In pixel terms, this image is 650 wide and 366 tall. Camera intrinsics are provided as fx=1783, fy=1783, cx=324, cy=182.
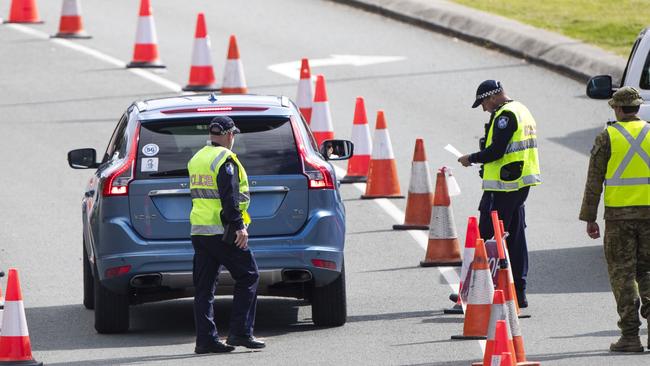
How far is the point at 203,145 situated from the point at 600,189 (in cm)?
269

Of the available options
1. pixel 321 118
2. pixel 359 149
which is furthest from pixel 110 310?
pixel 321 118

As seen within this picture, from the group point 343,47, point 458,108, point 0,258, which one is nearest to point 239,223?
point 0,258

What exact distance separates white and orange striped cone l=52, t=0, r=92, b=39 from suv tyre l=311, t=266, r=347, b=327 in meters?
14.4

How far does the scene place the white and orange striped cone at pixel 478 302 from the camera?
1178 centimetres

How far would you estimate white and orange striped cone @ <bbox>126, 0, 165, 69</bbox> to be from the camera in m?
24.0

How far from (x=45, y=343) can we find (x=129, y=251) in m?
0.90

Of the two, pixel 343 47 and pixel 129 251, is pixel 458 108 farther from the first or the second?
pixel 129 251

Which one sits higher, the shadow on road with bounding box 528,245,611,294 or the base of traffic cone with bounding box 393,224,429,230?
the base of traffic cone with bounding box 393,224,429,230

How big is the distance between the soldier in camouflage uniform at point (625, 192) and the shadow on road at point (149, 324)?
2.22m

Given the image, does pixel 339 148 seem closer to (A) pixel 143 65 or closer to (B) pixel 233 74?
(B) pixel 233 74

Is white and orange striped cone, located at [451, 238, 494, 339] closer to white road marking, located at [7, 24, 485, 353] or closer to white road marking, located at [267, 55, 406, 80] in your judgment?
white road marking, located at [7, 24, 485, 353]

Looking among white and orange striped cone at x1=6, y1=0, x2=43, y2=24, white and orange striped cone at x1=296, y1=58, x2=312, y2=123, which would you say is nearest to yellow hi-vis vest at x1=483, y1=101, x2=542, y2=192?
white and orange striped cone at x1=296, y1=58, x2=312, y2=123

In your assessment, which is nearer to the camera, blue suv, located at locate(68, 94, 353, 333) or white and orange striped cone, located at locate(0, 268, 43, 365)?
white and orange striped cone, located at locate(0, 268, 43, 365)

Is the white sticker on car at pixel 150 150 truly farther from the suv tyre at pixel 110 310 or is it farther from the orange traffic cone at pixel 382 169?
the orange traffic cone at pixel 382 169
